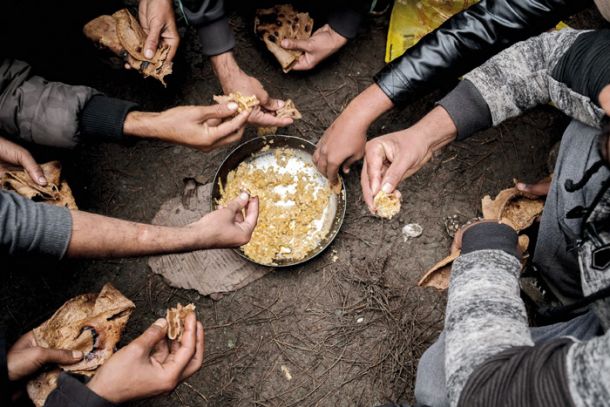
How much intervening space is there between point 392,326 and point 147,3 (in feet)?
8.59

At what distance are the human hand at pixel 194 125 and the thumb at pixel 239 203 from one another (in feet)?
1.10

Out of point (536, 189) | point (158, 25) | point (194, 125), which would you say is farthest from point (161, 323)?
point (536, 189)

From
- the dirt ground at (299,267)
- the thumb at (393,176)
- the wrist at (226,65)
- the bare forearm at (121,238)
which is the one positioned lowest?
the dirt ground at (299,267)

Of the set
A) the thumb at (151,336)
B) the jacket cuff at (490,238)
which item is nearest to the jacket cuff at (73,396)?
the thumb at (151,336)

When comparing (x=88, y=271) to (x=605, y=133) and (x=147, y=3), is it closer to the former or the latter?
(x=147, y=3)

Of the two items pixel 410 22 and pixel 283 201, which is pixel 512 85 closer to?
pixel 410 22

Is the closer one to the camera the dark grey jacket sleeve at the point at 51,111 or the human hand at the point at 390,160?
the human hand at the point at 390,160

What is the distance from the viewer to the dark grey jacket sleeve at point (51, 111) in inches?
103

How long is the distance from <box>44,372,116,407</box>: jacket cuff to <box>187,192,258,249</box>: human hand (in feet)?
2.65

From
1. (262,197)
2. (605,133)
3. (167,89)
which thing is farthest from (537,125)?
(167,89)

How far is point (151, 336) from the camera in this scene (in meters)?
2.25

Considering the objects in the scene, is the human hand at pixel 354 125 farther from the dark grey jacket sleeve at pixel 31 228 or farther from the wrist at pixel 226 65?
the dark grey jacket sleeve at pixel 31 228

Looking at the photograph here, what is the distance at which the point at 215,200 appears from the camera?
3.12 m

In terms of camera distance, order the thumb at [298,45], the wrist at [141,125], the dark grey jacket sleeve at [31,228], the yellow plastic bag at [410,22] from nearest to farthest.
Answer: the dark grey jacket sleeve at [31,228]
the wrist at [141,125]
the thumb at [298,45]
the yellow plastic bag at [410,22]
